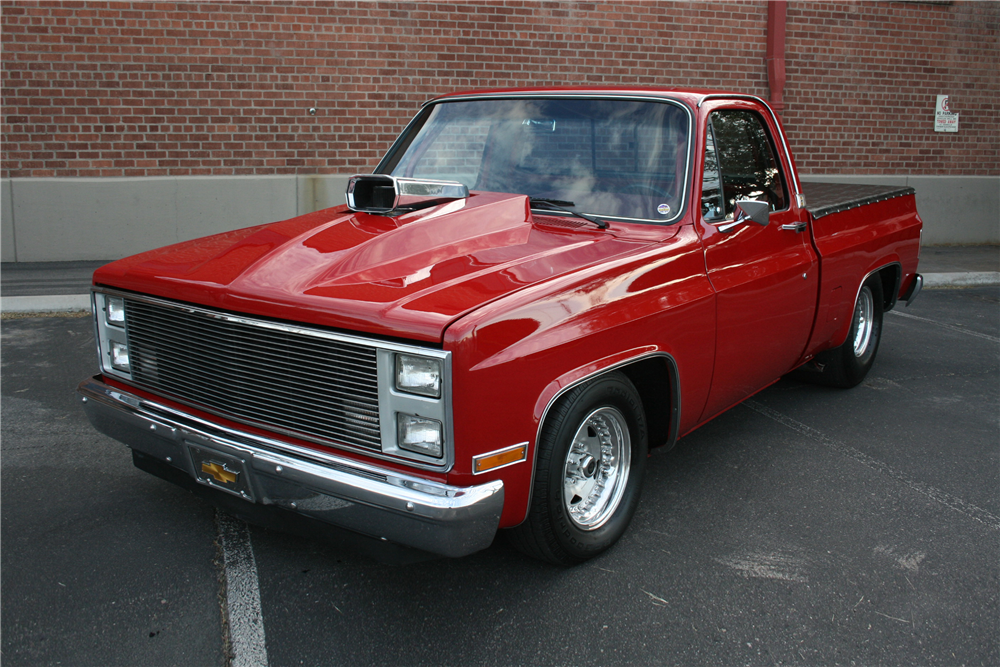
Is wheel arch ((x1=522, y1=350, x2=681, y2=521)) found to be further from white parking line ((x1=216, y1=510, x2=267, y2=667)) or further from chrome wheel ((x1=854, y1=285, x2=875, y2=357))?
chrome wheel ((x1=854, y1=285, x2=875, y2=357))

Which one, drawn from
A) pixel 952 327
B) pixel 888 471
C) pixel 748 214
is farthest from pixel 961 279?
pixel 748 214

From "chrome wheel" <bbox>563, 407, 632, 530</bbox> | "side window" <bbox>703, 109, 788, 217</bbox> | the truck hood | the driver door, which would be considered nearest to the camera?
the truck hood

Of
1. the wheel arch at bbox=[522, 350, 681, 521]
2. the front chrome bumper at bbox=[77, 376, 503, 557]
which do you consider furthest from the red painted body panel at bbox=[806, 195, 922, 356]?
the front chrome bumper at bbox=[77, 376, 503, 557]

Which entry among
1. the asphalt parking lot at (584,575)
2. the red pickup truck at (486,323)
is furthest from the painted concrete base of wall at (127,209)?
the red pickup truck at (486,323)

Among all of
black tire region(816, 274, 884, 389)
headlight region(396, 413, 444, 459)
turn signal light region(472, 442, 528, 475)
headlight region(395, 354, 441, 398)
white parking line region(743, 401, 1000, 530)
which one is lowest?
white parking line region(743, 401, 1000, 530)

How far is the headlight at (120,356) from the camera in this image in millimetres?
3203

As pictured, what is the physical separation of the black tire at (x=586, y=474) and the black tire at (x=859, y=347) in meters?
2.42

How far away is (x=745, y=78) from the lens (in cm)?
1047

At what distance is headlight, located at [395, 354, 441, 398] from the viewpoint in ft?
7.81

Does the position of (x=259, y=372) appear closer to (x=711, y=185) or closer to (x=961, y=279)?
(x=711, y=185)

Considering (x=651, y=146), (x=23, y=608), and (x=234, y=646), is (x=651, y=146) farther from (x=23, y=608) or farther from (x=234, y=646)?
(x=23, y=608)

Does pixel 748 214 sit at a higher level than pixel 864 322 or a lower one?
higher

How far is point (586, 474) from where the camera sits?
3.12m

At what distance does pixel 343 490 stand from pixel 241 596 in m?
0.75
